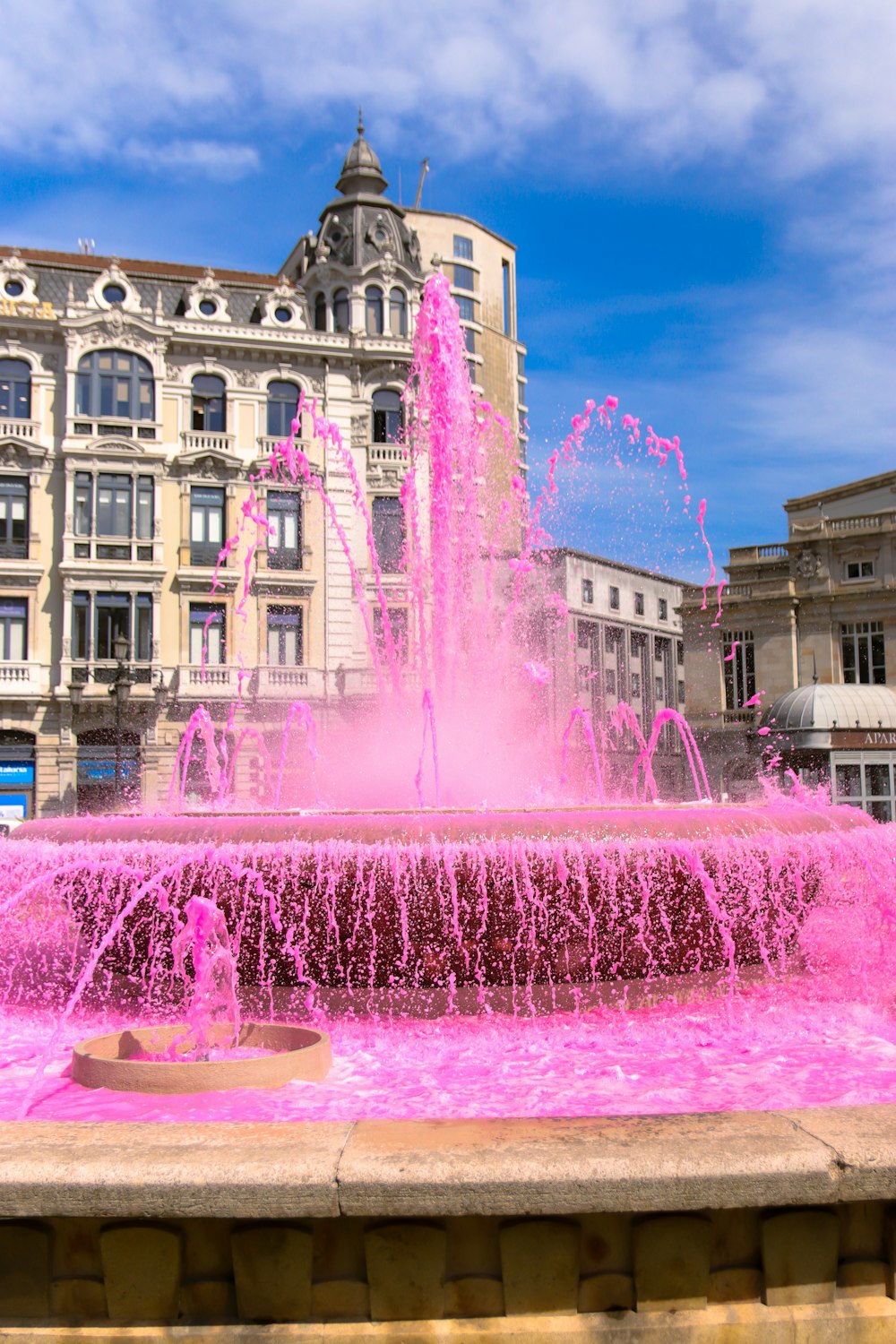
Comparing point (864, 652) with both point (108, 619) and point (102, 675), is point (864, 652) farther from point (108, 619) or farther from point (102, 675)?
point (102, 675)

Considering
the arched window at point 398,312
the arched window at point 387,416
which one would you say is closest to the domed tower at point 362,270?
the arched window at point 398,312

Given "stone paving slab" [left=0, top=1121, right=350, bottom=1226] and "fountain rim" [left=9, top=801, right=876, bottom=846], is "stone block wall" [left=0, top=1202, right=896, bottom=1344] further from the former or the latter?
"fountain rim" [left=9, top=801, right=876, bottom=846]

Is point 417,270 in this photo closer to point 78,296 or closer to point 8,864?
point 78,296

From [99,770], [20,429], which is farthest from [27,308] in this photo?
[99,770]

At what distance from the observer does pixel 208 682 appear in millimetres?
33250

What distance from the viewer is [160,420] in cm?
3441

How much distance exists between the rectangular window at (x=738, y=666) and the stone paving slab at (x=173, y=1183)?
39.7 m

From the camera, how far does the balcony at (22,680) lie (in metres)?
31.9

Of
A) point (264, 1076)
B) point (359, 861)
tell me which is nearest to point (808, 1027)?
point (359, 861)

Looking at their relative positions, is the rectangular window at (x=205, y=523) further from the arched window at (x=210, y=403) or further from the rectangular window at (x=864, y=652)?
the rectangular window at (x=864, y=652)

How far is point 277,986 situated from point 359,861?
1.08 metres

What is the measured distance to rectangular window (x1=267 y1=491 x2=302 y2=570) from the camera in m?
35.2

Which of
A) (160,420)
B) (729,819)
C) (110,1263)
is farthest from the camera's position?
(160,420)

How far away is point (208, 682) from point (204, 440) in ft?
24.9
